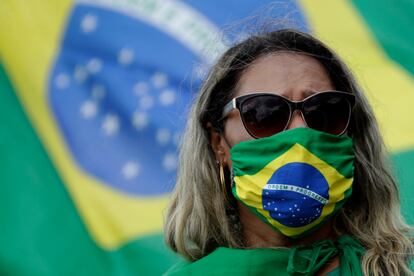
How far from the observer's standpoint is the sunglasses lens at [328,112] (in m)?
2.35

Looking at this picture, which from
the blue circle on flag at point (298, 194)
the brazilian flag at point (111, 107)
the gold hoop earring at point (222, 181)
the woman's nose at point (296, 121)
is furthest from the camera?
the brazilian flag at point (111, 107)

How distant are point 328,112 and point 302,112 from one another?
7 cm

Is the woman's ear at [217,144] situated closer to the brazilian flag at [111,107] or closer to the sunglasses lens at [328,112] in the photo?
the sunglasses lens at [328,112]

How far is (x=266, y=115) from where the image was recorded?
2.36 m

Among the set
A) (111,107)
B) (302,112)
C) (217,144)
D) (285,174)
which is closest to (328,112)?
(302,112)

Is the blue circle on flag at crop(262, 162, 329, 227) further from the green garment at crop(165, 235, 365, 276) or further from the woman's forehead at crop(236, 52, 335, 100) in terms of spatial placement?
the woman's forehead at crop(236, 52, 335, 100)

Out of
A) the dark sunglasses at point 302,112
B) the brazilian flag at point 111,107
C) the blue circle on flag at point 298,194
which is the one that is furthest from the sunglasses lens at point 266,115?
the brazilian flag at point 111,107

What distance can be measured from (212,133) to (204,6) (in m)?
1.39

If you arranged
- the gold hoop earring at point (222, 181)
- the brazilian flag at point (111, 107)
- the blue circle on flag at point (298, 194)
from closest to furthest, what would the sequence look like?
the blue circle on flag at point (298, 194)
the gold hoop earring at point (222, 181)
the brazilian flag at point (111, 107)

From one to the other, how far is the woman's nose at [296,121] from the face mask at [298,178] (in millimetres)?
41

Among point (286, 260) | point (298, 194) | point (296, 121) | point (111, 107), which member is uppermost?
point (296, 121)

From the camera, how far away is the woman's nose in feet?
7.69

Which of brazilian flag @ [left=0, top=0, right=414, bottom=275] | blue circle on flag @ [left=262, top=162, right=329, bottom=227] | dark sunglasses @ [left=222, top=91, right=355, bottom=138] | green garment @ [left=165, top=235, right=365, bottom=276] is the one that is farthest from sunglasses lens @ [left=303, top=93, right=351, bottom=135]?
brazilian flag @ [left=0, top=0, right=414, bottom=275]

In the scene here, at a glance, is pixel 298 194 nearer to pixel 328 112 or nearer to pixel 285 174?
pixel 285 174
